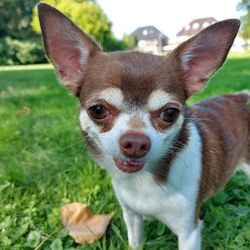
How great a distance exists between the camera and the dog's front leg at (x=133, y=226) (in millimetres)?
2482

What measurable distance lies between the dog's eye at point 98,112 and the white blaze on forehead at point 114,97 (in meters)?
0.06

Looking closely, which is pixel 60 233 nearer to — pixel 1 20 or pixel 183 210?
pixel 183 210

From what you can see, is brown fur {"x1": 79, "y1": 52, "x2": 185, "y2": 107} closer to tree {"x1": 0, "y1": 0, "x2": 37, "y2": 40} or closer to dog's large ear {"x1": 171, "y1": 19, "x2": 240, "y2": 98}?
dog's large ear {"x1": 171, "y1": 19, "x2": 240, "y2": 98}

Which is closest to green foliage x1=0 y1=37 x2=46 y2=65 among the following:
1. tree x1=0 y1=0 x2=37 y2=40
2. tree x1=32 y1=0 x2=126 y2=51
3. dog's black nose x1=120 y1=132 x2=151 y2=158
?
tree x1=32 y1=0 x2=126 y2=51

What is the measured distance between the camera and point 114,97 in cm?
189

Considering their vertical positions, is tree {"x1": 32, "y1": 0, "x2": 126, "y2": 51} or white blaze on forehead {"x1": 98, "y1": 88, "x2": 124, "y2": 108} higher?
white blaze on forehead {"x1": 98, "y1": 88, "x2": 124, "y2": 108}

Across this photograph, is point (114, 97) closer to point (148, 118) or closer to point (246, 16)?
point (148, 118)

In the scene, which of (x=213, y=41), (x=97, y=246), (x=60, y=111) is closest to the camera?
(x=213, y=41)

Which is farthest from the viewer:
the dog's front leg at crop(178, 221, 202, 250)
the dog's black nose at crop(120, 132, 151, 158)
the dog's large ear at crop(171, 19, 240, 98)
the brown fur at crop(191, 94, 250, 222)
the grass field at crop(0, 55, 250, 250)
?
the grass field at crop(0, 55, 250, 250)

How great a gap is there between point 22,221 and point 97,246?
1.97 feet

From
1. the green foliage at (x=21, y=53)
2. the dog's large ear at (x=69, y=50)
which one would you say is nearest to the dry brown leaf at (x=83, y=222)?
the dog's large ear at (x=69, y=50)

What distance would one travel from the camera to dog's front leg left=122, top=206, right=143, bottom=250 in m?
2.48

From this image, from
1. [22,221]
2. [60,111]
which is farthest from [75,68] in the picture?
[60,111]

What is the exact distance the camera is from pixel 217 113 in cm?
279
